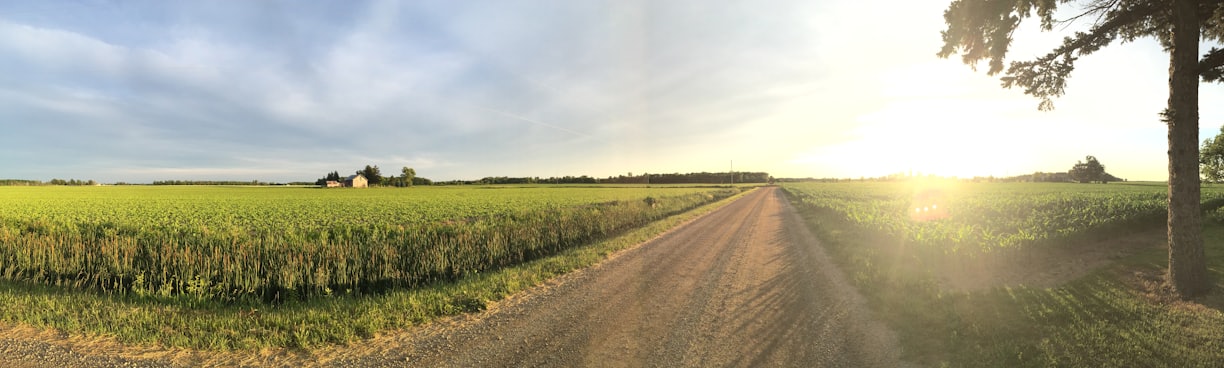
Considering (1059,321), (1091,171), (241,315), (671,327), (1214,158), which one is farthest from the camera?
(1091,171)

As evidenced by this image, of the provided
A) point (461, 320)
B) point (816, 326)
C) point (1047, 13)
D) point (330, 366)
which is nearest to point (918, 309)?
point (816, 326)

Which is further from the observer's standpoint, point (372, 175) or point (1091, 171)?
point (372, 175)

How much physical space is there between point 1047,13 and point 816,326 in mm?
8818

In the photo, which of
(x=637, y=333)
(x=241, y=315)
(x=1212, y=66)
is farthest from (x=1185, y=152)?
(x=241, y=315)

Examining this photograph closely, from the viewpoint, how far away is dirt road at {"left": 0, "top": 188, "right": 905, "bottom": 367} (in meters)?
5.33

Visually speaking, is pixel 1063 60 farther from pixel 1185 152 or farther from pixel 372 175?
pixel 372 175

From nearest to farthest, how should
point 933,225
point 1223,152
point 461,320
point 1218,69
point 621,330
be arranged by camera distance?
point 621,330
point 461,320
point 1218,69
point 933,225
point 1223,152

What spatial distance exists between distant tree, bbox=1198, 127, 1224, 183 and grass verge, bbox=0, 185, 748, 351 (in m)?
85.0

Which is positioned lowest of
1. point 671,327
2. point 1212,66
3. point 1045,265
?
point 671,327

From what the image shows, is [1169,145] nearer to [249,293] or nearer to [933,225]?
[933,225]

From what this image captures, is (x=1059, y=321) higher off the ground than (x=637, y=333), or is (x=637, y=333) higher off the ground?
(x=1059, y=321)

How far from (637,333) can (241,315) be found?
6758 mm

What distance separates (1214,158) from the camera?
5284 centimetres

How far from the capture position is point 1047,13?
8.80 metres
